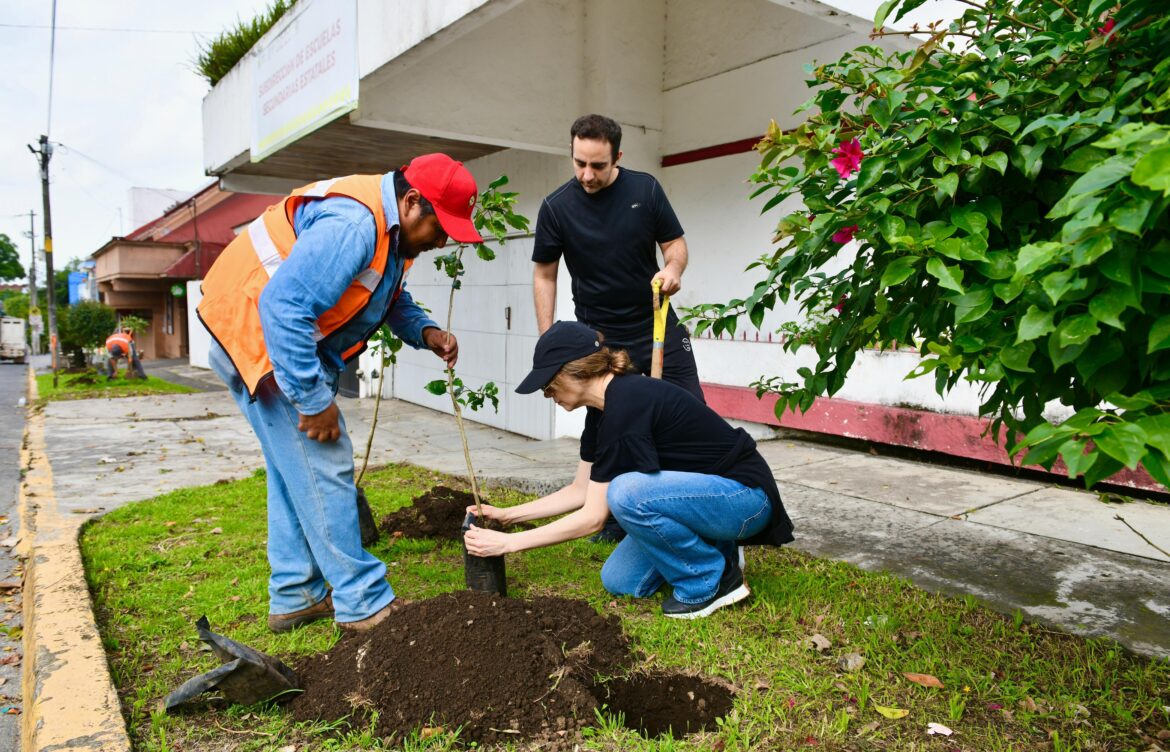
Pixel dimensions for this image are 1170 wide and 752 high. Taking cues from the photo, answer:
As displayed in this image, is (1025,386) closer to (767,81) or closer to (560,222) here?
(560,222)

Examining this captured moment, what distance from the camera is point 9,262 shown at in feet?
310

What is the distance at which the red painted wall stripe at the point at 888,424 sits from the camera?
17.5 feet

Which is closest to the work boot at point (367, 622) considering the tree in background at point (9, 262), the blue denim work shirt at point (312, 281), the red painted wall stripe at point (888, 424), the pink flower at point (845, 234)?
the blue denim work shirt at point (312, 281)

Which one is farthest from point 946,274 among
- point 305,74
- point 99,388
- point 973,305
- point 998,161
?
point 99,388

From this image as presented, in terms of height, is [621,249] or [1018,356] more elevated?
[621,249]

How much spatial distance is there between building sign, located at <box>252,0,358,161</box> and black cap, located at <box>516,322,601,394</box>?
3.99m

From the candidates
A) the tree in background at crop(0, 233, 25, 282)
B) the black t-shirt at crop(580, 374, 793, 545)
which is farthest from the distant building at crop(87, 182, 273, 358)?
the tree in background at crop(0, 233, 25, 282)

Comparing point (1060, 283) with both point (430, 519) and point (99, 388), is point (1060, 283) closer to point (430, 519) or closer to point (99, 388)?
point (430, 519)

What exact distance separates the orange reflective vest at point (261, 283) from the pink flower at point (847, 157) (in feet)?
5.14

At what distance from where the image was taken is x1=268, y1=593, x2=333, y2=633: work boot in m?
3.11

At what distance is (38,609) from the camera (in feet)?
10.7

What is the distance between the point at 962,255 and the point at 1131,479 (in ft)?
12.7

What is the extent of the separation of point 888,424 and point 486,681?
4.42 m

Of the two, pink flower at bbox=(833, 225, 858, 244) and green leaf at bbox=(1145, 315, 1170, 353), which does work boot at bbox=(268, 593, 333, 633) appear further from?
green leaf at bbox=(1145, 315, 1170, 353)
